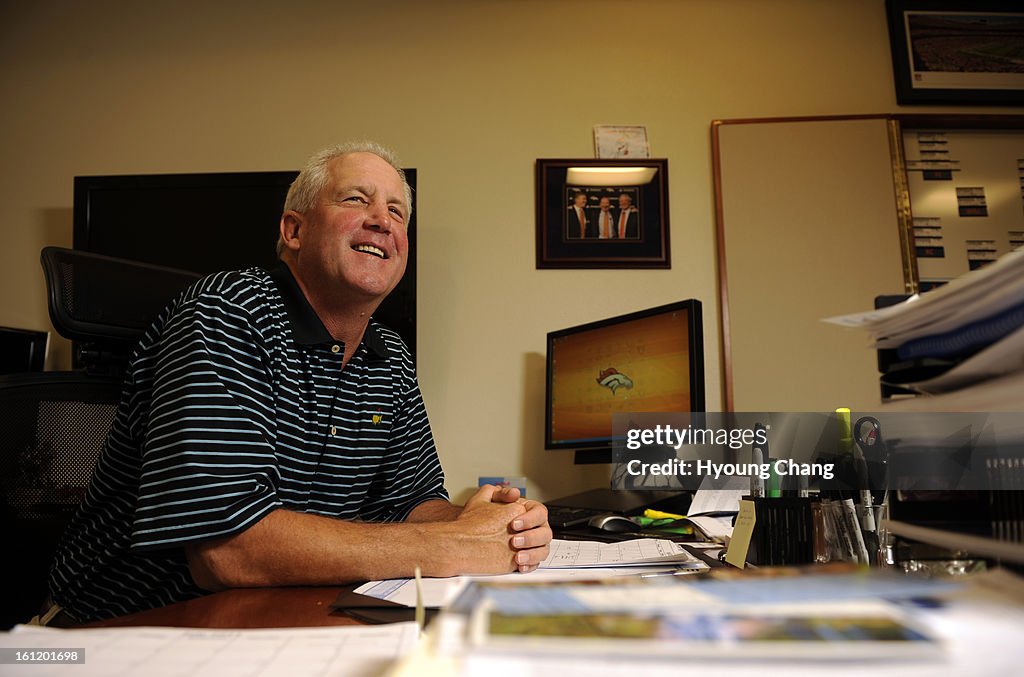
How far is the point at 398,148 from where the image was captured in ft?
7.46

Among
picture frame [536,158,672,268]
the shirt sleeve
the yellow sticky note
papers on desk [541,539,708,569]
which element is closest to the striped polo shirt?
the shirt sleeve

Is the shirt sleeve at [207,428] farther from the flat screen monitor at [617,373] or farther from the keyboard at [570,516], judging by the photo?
the flat screen monitor at [617,373]

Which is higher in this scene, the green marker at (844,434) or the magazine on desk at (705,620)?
the green marker at (844,434)

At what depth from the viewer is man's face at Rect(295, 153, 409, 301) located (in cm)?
133

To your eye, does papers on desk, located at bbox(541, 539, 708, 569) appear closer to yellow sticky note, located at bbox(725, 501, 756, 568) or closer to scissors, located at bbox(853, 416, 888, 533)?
yellow sticky note, located at bbox(725, 501, 756, 568)

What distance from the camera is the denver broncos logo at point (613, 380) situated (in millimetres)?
1874

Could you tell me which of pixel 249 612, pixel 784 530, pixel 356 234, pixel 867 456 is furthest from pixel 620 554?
pixel 356 234

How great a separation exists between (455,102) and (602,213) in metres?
0.60

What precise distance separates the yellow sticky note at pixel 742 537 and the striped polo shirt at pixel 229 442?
60 centimetres

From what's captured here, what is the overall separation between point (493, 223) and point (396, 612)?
1.70 m

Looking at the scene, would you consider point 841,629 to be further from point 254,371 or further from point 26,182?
point 26,182

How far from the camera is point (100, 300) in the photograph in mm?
1260

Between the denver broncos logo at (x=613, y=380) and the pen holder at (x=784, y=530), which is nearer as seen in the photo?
the pen holder at (x=784, y=530)

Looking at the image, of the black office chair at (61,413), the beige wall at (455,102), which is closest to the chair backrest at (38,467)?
the black office chair at (61,413)
